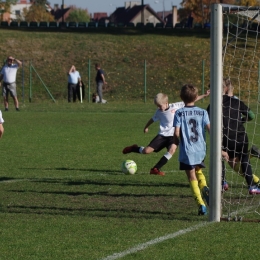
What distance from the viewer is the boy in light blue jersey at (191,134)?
8.26 meters

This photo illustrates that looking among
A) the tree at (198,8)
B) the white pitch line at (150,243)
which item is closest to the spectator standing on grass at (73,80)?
the white pitch line at (150,243)

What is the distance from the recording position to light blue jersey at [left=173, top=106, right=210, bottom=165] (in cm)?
827

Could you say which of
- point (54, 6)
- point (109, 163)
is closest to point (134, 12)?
point (54, 6)

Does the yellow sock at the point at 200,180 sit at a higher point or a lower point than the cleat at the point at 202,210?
higher

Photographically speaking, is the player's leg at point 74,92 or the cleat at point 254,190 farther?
the player's leg at point 74,92

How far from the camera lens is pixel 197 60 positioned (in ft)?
141

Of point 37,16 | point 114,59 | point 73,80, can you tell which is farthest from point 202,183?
point 37,16

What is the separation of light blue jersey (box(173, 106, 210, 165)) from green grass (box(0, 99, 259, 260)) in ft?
2.07

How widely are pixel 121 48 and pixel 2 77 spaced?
21.0 meters

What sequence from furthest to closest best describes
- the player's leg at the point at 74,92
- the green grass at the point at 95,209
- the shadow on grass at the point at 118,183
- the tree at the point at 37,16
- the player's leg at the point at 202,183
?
the tree at the point at 37,16
the player's leg at the point at 74,92
the shadow on grass at the point at 118,183
the player's leg at the point at 202,183
the green grass at the point at 95,209

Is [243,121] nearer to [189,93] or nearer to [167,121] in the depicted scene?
[189,93]

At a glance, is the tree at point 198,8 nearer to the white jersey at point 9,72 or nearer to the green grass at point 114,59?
the green grass at point 114,59

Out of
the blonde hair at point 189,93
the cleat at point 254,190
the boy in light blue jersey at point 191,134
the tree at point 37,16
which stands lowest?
the tree at point 37,16

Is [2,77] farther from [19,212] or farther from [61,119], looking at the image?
[19,212]
